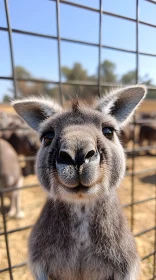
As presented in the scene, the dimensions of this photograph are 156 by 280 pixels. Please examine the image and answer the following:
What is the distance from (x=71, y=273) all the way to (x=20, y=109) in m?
1.22

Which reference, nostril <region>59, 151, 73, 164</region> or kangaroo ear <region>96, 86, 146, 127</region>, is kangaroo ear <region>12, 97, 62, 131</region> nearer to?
kangaroo ear <region>96, 86, 146, 127</region>

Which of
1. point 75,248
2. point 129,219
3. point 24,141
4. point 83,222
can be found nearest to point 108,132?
point 83,222

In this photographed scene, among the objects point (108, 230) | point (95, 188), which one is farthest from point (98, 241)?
point (95, 188)

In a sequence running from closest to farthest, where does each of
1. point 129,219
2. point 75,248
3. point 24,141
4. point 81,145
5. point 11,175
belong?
point 81,145
point 75,248
point 129,219
point 11,175
point 24,141

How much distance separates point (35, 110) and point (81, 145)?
83cm

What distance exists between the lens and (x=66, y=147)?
1251mm

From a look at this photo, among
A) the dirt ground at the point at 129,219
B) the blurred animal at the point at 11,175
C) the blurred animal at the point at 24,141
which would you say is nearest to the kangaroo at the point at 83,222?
the dirt ground at the point at 129,219

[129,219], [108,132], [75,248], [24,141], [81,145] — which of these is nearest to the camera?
[81,145]

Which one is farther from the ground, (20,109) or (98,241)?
(20,109)

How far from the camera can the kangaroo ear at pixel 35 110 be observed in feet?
6.10

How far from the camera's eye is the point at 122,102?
1.96 m

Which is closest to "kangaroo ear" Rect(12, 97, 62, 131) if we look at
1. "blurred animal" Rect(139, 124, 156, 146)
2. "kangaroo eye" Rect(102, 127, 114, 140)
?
"kangaroo eye" Rect(102, 127, 114, 140)

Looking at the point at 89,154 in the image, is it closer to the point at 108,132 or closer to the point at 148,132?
the point at 108,132

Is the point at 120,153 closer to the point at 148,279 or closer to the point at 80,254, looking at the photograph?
the point at 80,254
